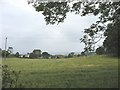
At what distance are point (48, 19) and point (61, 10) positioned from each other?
68cm

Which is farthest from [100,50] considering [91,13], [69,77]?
[69,77]

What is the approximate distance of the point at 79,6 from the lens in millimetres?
16156

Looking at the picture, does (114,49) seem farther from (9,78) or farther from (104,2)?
(9,78)

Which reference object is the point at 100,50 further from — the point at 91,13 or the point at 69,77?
the point at 69,77

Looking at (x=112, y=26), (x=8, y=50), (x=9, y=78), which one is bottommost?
(x=9, y=78)

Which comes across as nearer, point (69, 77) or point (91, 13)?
point (91, 13)

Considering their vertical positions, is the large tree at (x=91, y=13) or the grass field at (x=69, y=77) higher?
the large tree at (x=91, y=13)

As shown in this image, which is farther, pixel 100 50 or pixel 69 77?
pixel 69 77

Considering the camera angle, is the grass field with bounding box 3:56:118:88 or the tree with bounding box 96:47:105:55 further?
the grass field with bounding box 3:56:118:88

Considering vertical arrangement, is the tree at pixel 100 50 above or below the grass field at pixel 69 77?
above

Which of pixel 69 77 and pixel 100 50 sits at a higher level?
pixel 100 50

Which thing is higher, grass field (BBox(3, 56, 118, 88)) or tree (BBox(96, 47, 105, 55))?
tree (BBox(96, 47, 105, 55))

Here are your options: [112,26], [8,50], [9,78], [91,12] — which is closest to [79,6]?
[91,12]

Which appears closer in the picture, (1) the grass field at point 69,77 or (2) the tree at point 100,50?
(2) the tree at point 100,50
